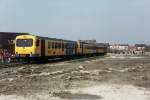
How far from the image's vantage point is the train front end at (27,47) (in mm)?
41844

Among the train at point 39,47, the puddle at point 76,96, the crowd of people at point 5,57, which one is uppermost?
the train at point 39,47

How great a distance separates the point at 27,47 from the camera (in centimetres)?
4269

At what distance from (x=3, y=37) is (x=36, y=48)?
49.8 ft

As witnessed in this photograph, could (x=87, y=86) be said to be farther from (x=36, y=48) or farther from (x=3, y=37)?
(x=3, y=37)

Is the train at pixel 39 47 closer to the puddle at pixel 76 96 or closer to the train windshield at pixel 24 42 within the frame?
the train windshield at pixel 24 42

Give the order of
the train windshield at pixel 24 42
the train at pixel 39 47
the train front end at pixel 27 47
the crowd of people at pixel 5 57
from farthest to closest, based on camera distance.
→ the train windshield at pixel 24 42 < the train at pixel 39 47 < the train front end at pixel 27 47 < the crowd of people at pixel 5 57

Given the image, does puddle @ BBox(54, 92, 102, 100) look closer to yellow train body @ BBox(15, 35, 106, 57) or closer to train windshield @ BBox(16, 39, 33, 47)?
yellow train body @ BBox(15, 35, 106, 57)

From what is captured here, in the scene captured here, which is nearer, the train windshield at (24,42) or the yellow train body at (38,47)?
the yellow train body at (38,47)

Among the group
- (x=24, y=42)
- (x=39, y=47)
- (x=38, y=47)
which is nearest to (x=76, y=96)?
(x=38, y=47)

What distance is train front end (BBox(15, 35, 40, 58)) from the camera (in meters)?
41.8

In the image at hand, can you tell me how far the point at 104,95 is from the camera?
1551cm

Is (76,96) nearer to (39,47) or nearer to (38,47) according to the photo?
(38,47)

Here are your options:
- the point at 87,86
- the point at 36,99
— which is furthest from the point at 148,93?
the point at 36,99

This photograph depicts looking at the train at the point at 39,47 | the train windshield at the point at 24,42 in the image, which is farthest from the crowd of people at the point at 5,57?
the train windshield at the point at 24,42
